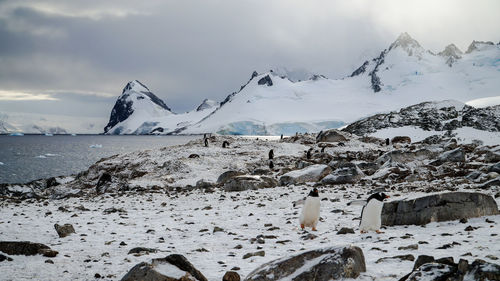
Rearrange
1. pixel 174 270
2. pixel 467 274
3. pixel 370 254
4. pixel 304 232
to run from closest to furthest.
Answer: pixel 467 274
pixel 174 270
pixel 370 254
pixel 304 232

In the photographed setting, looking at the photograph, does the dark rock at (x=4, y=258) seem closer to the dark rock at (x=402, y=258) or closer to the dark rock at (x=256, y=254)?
the dark rock at (x=256, y=254)

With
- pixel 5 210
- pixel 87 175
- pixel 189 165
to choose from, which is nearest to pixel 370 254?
pixel 5 210

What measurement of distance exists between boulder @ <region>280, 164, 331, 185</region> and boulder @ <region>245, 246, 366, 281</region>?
1491 cm

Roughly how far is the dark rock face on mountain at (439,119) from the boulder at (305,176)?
128 feet

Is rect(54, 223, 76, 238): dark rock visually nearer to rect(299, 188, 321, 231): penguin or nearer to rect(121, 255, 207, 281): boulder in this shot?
rect(121, 255, 207, 281): boulder

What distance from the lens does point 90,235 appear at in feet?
33.1

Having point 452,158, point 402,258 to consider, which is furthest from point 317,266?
point 452,158

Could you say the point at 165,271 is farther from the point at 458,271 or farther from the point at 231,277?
the point at 458,271

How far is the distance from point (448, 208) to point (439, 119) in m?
55.7

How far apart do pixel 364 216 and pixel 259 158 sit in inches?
972

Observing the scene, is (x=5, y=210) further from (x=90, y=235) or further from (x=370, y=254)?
(x=370, y=254)

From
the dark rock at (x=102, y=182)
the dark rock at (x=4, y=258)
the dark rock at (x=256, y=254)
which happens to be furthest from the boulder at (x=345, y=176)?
the dark rock at (x=102, y=182)

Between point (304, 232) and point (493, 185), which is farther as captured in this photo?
point (493, 185)

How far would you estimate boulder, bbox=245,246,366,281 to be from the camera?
5.19m
